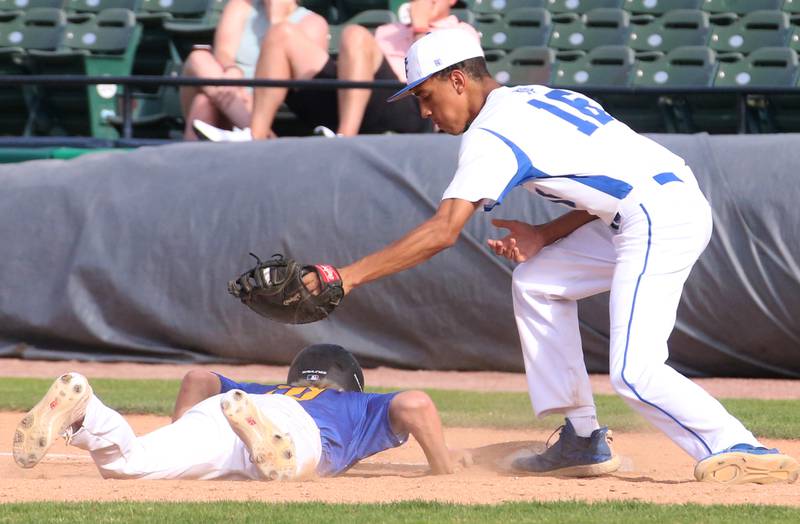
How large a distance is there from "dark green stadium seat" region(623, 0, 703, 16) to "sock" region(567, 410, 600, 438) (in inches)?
329

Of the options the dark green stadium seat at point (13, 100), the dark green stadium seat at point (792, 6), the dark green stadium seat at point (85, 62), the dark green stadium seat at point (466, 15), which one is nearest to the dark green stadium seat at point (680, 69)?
the dark green stadium seat at point (792, 6)

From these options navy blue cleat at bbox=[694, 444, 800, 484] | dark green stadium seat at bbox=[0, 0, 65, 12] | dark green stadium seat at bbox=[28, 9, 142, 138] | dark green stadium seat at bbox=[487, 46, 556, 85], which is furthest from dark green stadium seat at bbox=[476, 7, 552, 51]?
navy blue cleat at bbox=[694, 444, 800, 484]

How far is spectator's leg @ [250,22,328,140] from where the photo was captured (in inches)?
409

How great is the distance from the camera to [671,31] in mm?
12461

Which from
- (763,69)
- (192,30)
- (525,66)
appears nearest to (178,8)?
(192,30)

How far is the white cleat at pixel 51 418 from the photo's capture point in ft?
13.8

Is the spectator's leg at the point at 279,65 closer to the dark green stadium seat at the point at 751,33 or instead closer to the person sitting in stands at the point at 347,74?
the person sitting in stands at the point at 347,74

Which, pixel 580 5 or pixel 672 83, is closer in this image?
pixel 672 83

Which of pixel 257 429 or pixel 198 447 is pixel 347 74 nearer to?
pixel 198 447

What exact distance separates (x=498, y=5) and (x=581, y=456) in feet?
28.4

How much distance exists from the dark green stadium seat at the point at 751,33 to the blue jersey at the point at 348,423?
8224mm

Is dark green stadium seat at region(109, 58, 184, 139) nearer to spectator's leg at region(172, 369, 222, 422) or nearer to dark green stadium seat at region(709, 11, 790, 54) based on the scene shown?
dark green stadium seat at region(709, 11, 790, 54)

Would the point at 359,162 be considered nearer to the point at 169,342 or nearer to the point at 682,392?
the point at 169,342

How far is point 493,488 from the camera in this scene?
14.8 ft
